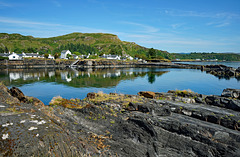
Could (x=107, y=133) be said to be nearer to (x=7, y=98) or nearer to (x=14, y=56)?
(x=7, y=98)

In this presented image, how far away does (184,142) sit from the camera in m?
13.6

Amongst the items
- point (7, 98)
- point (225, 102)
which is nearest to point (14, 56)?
point (7, 98)

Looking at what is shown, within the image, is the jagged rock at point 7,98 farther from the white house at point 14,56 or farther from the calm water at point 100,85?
the white house at point 14,56

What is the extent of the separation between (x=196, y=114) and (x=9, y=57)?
183747mm

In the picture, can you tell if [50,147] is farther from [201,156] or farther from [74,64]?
[74,64]

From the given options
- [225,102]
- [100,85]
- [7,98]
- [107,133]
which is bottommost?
[100,85]

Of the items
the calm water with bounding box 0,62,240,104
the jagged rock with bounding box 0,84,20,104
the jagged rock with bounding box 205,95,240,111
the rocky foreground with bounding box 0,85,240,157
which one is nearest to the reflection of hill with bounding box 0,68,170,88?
the calm water with bounding box 0,62,240,104

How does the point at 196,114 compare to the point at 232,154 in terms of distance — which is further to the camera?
the point at 196,114

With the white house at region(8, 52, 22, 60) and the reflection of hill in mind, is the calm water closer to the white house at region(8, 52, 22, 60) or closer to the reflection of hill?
the reflection of hill

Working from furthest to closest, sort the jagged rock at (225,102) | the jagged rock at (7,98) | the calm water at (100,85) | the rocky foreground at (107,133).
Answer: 1. the calm water at (100,85)
2. the jagged rock at (225,102)
3. the jagged rock at (7,98)
4. the rocky foreground at (107,133)

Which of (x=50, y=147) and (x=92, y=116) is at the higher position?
(x=50, y=147)

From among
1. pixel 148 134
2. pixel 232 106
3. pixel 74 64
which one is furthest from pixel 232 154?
pixel 74 64

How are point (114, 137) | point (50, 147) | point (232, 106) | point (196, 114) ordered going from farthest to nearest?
point (232, 106) < point (196, 114) < point (114, 137) < point (50, 147)

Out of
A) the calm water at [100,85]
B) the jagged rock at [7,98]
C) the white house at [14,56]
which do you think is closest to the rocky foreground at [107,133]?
the jagged rock at [7,98]
